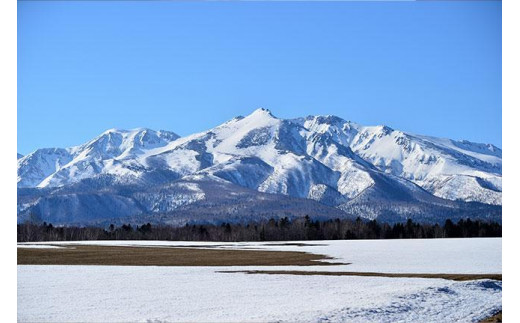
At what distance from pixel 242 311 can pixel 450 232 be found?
119723mm

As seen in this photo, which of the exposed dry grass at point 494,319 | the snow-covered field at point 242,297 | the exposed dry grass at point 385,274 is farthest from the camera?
the exposed dry grass at point 385,274

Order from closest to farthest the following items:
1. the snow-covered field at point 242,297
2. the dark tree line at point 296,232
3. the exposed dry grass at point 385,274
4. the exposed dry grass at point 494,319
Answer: the snow-covered field at point 242,297
the exposed dry grass at point 494,319
the exposed dry grass at point 385,274
the dark tree line at point 296,232

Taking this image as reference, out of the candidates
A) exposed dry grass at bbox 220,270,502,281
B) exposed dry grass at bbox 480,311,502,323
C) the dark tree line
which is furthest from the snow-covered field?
the dark tree line

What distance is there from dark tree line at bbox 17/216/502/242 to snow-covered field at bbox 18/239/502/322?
93.2 metres

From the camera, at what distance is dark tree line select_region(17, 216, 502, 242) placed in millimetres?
142500

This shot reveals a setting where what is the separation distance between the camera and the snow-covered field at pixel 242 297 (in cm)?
2984

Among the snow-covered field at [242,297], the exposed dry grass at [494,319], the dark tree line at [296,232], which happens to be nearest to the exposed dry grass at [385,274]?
the snow-covered field at [242,297]

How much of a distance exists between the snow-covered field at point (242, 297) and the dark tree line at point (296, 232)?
306ft

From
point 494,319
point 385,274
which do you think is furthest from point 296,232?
point 494,319

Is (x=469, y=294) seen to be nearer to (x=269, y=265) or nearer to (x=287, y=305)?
(x=287, y=305)

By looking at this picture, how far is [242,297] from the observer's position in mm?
35031

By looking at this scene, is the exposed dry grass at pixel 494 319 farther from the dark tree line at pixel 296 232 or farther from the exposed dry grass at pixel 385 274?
the dark tree line at pixel 296 232

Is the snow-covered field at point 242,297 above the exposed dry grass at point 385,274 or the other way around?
above
